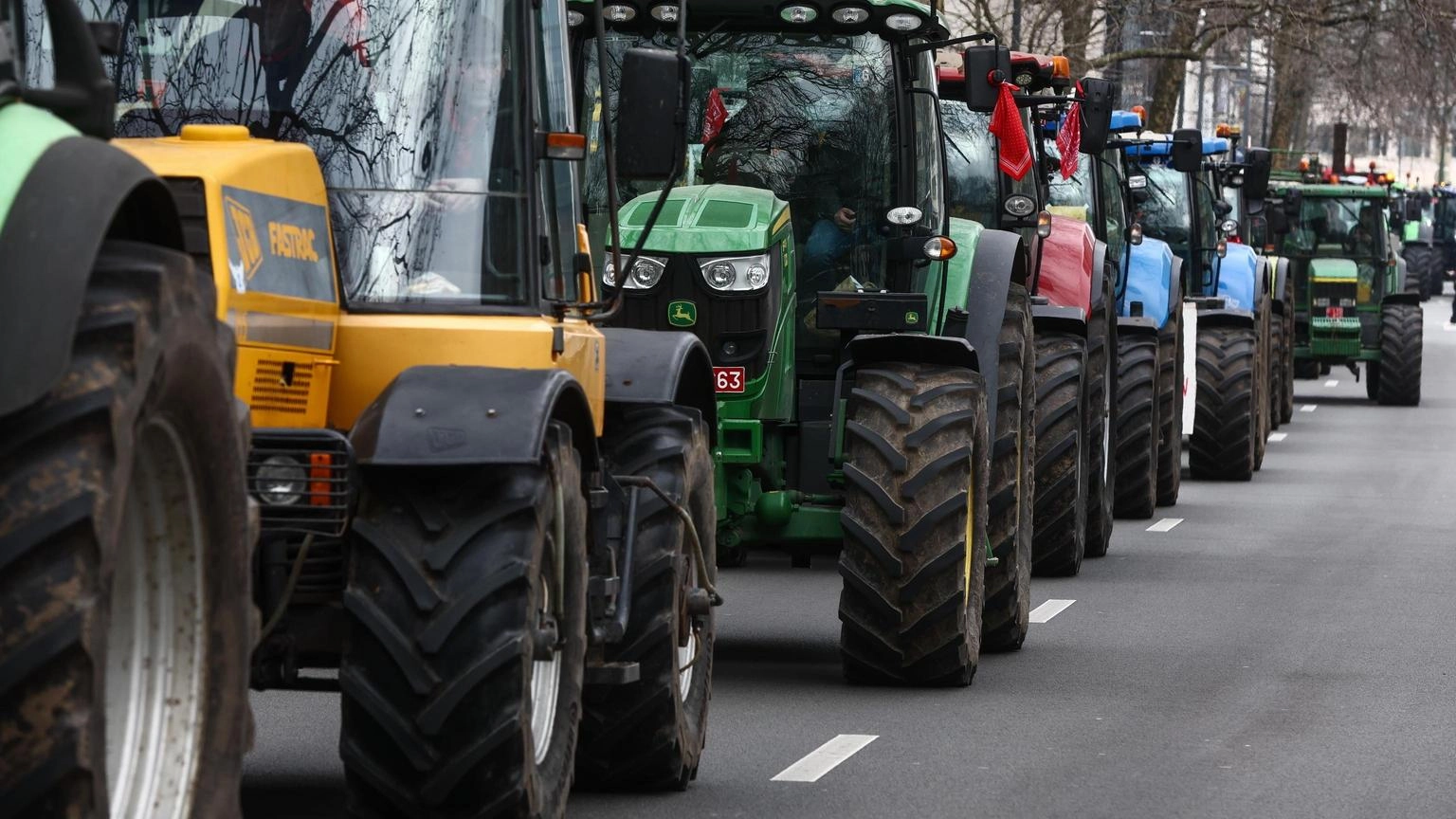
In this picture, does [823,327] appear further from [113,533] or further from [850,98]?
[113,533]

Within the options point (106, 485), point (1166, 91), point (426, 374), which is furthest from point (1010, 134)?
point (1166, 91)

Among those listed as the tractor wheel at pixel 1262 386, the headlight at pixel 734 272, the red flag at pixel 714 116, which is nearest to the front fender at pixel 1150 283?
the tractor wheel at pixel 1262 386

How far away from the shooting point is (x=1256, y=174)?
23547 mm

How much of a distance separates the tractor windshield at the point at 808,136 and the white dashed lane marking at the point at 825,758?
2.36m

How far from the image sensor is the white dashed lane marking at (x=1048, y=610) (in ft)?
42.7

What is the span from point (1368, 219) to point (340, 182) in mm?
28353

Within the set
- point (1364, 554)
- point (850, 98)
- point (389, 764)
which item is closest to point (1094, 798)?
point (389, 764)

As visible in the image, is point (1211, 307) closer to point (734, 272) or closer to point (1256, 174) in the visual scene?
point (1256, 174)

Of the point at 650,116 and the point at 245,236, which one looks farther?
the point at 650,116

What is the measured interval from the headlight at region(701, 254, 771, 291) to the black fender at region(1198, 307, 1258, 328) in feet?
38.5

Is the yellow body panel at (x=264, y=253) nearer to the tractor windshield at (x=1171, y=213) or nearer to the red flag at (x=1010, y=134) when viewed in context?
A: the red flag at (x=1010, y=134)

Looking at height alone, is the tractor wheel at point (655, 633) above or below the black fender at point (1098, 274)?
below

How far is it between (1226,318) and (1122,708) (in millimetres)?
11978

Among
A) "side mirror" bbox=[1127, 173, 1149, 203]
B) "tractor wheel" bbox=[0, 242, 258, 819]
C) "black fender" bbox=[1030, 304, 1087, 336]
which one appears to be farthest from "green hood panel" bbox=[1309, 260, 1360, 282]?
"tractor wheel" bbox=[0, 242, 258, 819]
